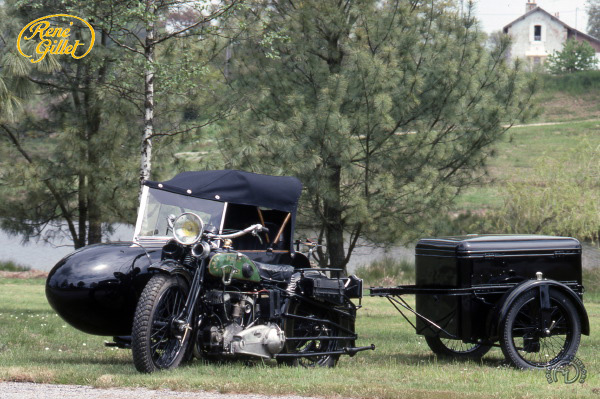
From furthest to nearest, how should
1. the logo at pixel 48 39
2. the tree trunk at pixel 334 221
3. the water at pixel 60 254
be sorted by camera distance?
the water at pixel 60 254 → the tree trunk at pixel 334 221 → the logo at pixel 48 39

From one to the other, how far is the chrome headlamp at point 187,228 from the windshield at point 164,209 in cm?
97

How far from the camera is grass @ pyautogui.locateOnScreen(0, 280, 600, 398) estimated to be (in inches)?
269

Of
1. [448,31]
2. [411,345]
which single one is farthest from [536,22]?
[411,345]

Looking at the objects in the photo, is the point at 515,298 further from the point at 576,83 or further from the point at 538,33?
the point at 538,33

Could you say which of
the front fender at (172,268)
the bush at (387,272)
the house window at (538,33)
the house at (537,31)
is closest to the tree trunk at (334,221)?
the bush at (387,272)

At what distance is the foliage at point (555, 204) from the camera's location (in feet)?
80.9

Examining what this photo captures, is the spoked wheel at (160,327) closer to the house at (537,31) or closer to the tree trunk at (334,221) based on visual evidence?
the tree trunk at (334,221)

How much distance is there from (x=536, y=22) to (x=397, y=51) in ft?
222

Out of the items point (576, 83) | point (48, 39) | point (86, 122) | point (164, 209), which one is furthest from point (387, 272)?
point (576, 83)

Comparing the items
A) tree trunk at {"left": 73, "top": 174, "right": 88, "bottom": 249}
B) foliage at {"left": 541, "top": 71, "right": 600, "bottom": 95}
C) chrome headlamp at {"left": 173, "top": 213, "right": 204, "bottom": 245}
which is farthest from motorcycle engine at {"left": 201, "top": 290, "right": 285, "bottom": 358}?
foliage at {"left": 541, "top": 71, "right": 600, "bottom": 95}

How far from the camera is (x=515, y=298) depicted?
8.29 m

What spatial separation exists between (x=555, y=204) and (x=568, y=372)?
17670mm

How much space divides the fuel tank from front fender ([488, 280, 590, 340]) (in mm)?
3254

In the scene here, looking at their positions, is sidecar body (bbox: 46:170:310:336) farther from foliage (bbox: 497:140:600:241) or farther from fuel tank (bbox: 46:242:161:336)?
foliage (bbox: 497:140:600:241)
